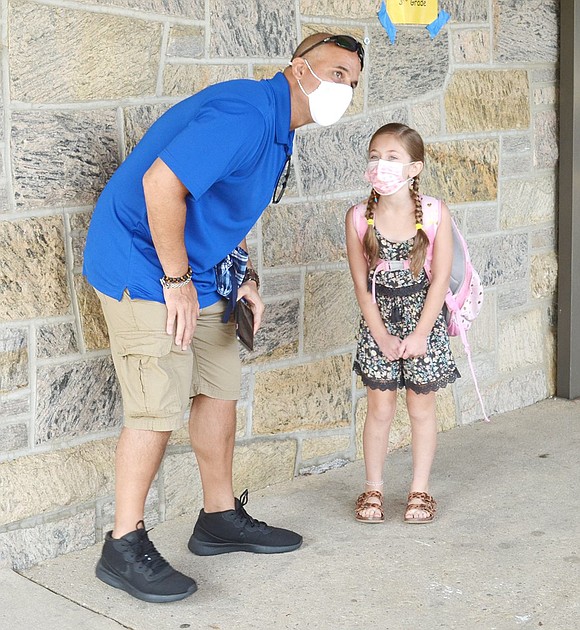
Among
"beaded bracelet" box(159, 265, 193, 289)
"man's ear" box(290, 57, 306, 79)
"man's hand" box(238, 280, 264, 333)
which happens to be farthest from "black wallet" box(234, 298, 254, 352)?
"man's ear" box(290, 57, 306, 79)

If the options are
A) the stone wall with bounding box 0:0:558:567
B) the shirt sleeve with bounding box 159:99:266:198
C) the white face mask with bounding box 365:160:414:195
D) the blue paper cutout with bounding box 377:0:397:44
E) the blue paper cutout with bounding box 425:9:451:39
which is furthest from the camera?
the blue paper cutout with bounding box 425:9:451:39

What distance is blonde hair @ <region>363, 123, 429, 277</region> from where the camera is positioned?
10.6 ft

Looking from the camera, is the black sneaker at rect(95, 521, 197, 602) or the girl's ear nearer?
the black sneaker at rect(95, 521, 197, 602)

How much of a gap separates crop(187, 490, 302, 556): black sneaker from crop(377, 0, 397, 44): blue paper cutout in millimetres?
1845

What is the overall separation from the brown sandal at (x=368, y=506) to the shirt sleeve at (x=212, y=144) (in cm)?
129

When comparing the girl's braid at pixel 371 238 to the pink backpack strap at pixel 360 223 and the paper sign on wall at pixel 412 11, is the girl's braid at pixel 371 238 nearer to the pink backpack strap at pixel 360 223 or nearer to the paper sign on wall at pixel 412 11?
the pink backpack strap at pixel 360 223

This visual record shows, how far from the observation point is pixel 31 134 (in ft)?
9.55

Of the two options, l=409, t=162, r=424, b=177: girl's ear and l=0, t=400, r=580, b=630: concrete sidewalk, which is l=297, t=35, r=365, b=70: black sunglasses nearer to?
l=409, t=162, r=424, b=177: girl's ear

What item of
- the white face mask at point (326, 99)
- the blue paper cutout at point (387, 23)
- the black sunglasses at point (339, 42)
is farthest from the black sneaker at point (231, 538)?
the blue paper cutout at point (387, 23)

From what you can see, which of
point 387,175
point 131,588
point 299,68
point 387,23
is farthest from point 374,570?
point 387,23

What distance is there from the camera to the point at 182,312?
279 centimetres

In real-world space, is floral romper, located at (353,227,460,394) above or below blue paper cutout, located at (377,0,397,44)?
below

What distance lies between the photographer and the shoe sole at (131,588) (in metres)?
2.80

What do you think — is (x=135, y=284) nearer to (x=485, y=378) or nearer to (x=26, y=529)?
(x=26, y=529)
